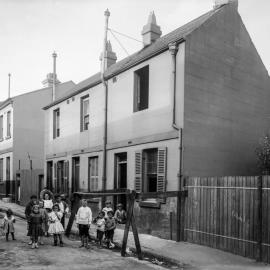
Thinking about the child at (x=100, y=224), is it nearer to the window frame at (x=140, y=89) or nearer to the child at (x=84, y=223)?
the child at (x=84, y=223)

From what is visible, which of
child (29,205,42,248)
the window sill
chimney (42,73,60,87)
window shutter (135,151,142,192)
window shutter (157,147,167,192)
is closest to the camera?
child (29,205,42,248)

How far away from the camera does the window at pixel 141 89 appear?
15300mm

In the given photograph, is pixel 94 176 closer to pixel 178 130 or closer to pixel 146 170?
pixel 146 170

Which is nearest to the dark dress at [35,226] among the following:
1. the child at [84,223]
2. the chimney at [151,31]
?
the child at [84,223]

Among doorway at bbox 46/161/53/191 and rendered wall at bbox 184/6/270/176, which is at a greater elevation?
rendered wall at bbox 184/6/270/176

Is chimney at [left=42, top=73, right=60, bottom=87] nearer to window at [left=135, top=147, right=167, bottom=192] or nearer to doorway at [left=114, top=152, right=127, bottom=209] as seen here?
doorway at [left=114, top=152, right=127, bottom=209]

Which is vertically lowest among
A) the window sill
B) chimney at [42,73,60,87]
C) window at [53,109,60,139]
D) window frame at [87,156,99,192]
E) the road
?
the road

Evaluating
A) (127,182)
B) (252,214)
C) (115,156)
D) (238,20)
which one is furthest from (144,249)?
(238,20)

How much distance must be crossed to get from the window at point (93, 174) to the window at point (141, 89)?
3.94 m

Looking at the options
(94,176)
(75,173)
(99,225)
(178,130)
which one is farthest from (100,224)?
(75,173)

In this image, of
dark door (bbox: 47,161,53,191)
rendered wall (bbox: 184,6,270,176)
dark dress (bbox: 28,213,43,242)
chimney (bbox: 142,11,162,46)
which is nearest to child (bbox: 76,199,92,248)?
dark dress (bbox: 28,213,43,242)

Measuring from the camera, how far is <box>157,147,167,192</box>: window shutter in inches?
520

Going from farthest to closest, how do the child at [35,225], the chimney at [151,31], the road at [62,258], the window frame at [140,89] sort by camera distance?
the chimney at [151,31] → the window frame at [140,89] → the child at [35,225] → the road at [62,258]

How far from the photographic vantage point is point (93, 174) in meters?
18.2
